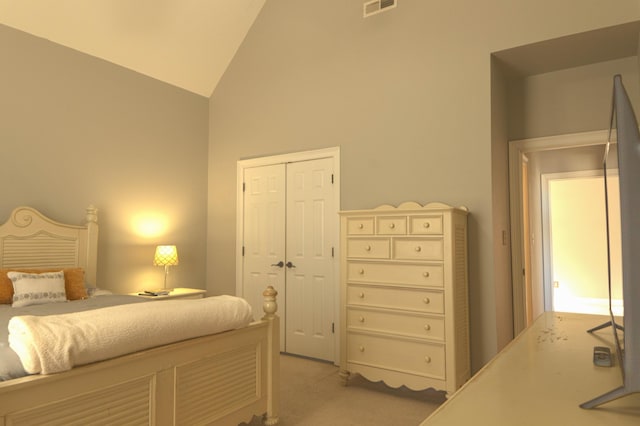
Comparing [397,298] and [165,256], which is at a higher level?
[165,256]

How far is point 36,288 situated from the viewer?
10.6 feet

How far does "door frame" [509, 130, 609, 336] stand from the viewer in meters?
3.96

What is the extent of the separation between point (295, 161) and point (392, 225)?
1.58 m

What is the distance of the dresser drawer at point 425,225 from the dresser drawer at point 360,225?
1.11 ft

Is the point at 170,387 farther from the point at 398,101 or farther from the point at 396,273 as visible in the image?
the point at 398,101

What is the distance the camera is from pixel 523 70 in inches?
156

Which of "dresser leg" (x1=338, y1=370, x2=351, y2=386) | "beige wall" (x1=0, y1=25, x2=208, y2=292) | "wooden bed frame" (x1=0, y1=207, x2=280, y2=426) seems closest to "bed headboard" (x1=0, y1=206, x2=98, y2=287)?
"beige wall" (x1=0, y1=25, x2=208, y2=292)

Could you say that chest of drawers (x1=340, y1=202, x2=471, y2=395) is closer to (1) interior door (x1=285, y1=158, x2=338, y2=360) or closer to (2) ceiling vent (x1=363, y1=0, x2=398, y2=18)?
(1) interior door (x1=285, y1=158, x2=338, y2=360)

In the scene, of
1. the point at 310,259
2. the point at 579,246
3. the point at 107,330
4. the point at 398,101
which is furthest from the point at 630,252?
the point at 579,246

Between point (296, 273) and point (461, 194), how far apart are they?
1.86 meters

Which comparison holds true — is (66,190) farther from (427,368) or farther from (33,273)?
(427,368)

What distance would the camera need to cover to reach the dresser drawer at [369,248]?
11.5 ft

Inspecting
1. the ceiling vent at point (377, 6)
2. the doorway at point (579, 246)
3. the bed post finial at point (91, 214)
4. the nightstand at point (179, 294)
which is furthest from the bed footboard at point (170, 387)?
the doorway at point (579, 246)

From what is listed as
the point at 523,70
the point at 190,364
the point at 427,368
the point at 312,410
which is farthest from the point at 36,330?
the point at 523,70
